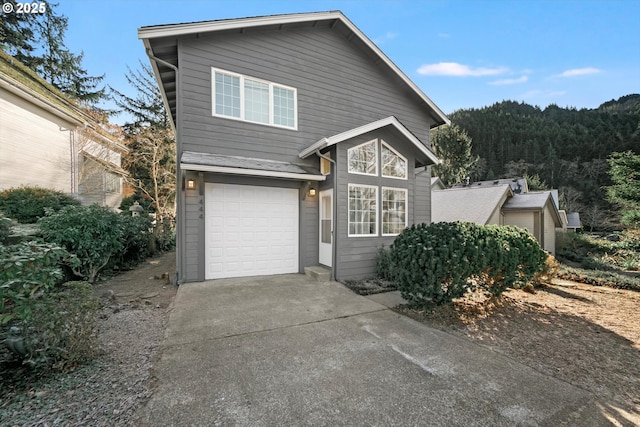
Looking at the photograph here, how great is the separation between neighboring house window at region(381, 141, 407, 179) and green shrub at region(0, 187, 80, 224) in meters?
9.71

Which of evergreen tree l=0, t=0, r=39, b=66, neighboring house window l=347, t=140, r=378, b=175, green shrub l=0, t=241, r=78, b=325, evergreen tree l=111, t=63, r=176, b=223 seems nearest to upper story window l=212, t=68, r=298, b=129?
neighboring house window l=347, t=140, r=378, b=175

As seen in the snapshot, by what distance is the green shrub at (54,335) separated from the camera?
8.57 ft

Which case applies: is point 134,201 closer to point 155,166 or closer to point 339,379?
point 155,166

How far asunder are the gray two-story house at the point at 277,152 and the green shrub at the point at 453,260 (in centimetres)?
225

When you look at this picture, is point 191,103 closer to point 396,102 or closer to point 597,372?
point 396,102

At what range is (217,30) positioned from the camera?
6543mm

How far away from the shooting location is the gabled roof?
6512mm

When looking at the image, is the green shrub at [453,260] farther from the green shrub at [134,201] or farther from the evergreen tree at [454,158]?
the evergreen tree at [454,158]

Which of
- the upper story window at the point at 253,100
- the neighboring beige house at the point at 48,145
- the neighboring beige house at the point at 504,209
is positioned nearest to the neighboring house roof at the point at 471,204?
the neighboring beige house at the point at 504,209

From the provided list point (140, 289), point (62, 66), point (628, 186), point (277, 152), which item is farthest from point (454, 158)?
point (62, 66)

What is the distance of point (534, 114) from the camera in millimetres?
51938

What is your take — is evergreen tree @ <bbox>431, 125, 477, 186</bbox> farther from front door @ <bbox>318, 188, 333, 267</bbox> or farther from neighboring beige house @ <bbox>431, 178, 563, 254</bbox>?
front door @ <bbox>318, 188, 333, 267</bbox>

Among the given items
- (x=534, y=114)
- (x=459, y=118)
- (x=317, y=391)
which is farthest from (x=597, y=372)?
(x=534, y=114)

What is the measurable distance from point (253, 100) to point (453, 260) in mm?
6240
